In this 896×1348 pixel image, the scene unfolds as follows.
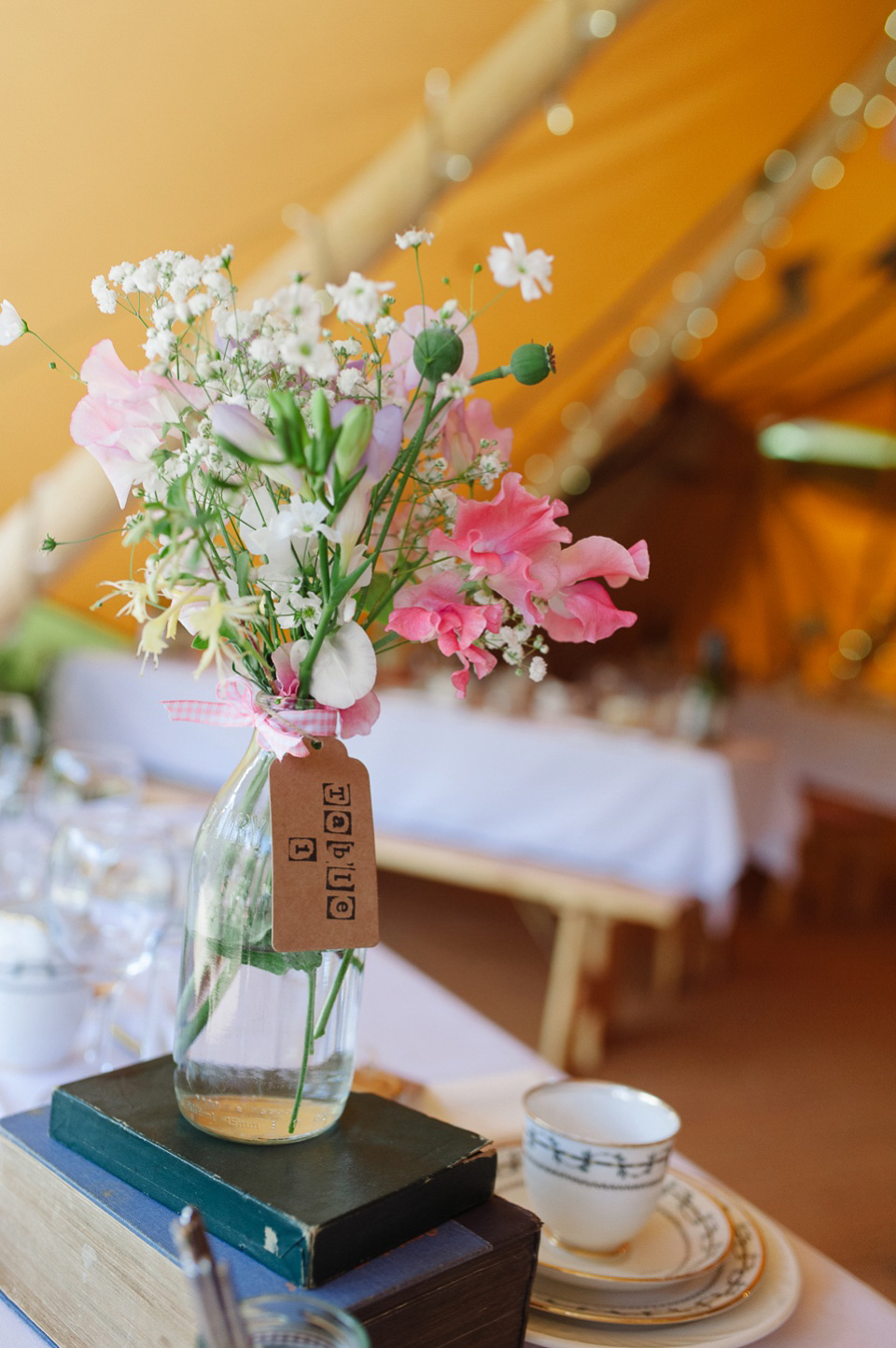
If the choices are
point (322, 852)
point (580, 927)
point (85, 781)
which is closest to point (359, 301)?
point (322, 852)

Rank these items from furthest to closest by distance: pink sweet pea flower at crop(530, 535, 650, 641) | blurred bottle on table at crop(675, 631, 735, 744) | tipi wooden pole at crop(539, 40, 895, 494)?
tipi wooden pole at crop(539, 40, 895, 494)
blurred bottle on table at crop(675, 631, 735, 744)
pink sweet pea flower at crop(530, 535, 650, 641)

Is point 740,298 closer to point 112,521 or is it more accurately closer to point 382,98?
point 382,98

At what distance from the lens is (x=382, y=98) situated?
2748mm

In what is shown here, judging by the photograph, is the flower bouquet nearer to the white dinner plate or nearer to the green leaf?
the green leaf

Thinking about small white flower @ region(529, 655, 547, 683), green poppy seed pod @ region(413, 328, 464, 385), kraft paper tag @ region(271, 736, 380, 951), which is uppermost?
green poppy seed pod @ region(413, 328, 464, 385)

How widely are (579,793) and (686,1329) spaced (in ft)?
8.28

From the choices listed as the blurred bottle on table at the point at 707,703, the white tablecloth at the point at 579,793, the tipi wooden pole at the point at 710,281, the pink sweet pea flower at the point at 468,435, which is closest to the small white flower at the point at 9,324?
the pink sweet pea flower at the point at 468,435

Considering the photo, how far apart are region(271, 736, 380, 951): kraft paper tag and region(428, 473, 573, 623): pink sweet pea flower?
137 mm

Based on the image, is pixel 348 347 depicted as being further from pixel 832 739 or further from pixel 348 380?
pixel 832 739

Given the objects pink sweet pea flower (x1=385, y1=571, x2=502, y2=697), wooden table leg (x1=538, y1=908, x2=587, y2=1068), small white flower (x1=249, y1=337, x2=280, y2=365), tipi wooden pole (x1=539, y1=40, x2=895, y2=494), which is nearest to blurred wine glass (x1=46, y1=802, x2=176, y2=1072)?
pink sweet pea flower (x1=385, y1=571, x2=502, y2=697)

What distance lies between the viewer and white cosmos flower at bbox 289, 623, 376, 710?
24.8 inches

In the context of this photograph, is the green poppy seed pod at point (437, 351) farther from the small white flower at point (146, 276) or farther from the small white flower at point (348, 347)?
the small white flower at point (146, 276)

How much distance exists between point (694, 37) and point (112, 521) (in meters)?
2.46

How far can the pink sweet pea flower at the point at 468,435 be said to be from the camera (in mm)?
690
